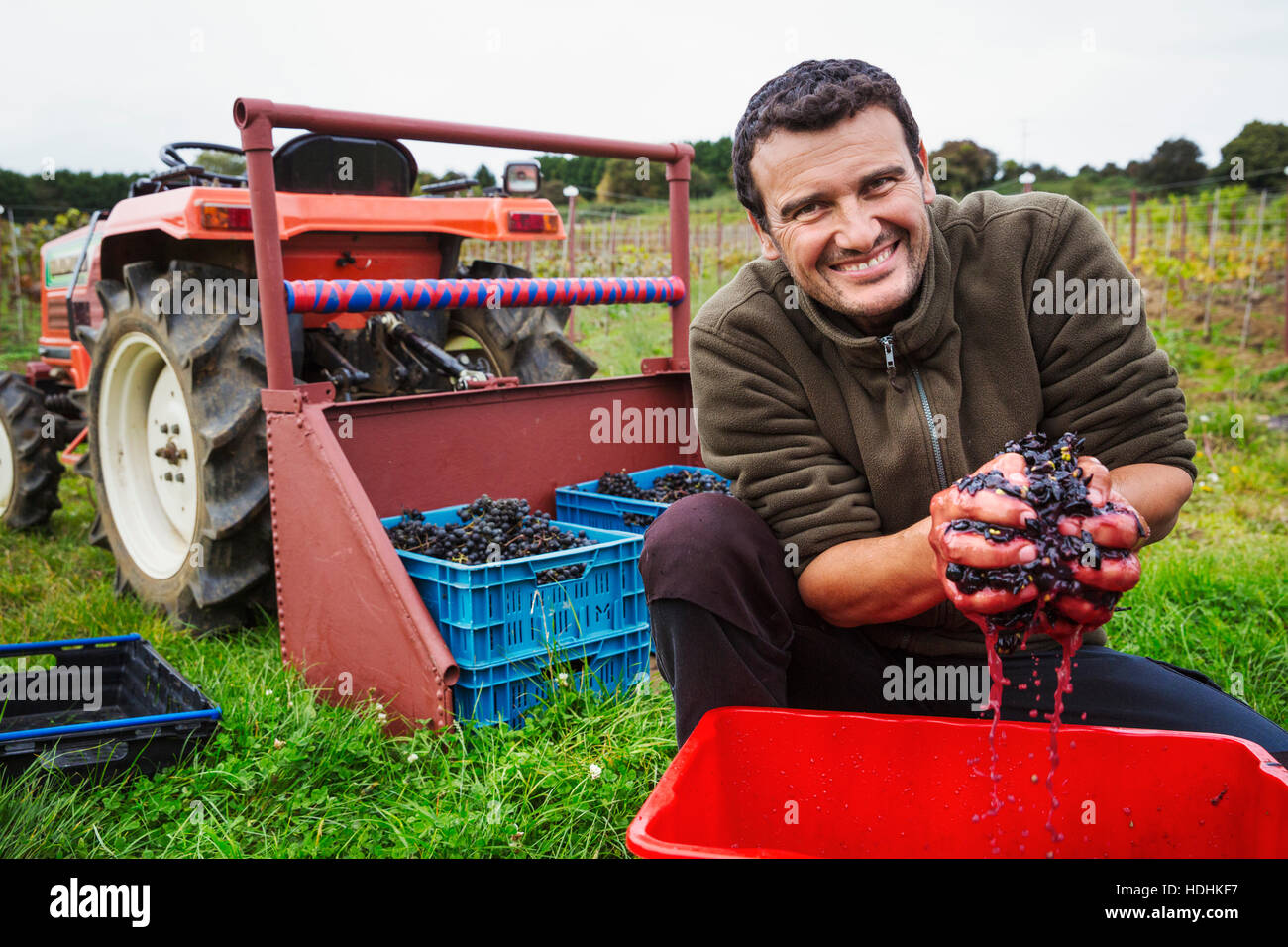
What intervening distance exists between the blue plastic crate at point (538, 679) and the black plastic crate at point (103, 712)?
1.86 feet

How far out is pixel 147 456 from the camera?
13.1 feet

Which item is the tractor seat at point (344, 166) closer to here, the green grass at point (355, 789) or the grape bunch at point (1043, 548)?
the green grass at point (355, 789)

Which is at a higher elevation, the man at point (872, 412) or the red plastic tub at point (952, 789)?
the man at point (872, 412)

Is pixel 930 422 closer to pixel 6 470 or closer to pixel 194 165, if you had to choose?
pixel 194 165

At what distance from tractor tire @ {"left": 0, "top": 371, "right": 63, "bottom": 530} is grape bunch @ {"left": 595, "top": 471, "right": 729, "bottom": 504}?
9.70 ft

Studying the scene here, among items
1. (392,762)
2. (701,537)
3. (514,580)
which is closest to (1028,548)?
(701,537)

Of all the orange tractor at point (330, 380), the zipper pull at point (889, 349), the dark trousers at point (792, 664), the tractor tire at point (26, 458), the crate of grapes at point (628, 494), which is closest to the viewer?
the dark trousers at point (792, 664)

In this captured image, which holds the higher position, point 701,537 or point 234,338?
point 234,338

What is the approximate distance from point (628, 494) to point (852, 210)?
173cm

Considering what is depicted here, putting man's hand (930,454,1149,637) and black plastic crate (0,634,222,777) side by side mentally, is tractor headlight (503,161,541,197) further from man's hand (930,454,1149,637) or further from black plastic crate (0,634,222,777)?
man's hand (930,454,1149,637)

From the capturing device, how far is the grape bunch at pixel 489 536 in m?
2.79

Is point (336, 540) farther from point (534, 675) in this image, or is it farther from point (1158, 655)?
point (1158, 655)

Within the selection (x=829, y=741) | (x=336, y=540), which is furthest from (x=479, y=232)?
(x=829, y=741)

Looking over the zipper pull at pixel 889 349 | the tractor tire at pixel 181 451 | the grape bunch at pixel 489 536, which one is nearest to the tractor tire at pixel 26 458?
the tractor tire at pixel 181 451
